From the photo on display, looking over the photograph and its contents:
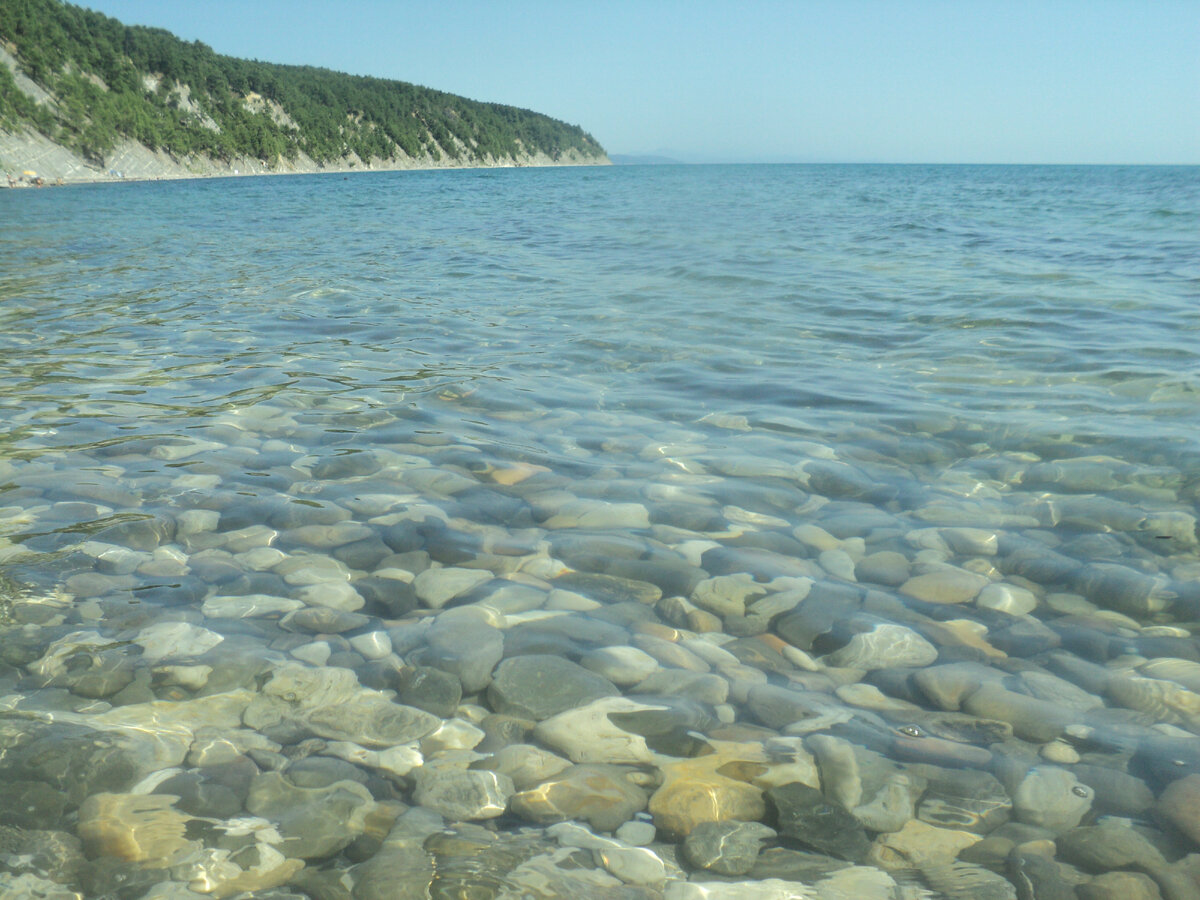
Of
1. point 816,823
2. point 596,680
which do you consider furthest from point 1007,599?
point 596,680

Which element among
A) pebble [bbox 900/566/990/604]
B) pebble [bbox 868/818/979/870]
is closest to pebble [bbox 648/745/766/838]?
pebble [bbox 868/818/979/870]

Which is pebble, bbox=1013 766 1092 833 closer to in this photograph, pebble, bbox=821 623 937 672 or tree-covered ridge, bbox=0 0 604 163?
pebble, bbox=821 623 937 672

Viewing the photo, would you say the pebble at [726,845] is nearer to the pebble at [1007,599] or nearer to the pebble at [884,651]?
the pebble at [884,651]

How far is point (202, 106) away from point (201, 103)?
0.60 metres

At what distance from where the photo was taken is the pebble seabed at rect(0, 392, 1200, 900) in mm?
1531

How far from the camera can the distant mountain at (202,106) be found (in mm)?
57719

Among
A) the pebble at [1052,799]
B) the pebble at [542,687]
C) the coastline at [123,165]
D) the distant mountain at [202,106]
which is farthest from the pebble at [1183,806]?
the distant mountain at [202,106]

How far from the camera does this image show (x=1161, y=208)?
64.4 feet

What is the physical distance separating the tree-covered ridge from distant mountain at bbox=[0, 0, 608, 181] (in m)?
0.13

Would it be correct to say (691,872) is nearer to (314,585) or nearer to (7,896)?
(7,896)

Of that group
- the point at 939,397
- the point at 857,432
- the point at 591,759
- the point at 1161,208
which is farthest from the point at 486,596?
the point at 1161,208

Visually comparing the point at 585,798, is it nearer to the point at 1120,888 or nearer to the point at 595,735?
the point at 595,735

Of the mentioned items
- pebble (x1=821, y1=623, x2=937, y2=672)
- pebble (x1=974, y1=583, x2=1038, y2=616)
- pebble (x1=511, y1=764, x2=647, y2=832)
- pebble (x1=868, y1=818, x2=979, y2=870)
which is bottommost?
pebble (x1=868, y1=818, x2=979, y2=870)

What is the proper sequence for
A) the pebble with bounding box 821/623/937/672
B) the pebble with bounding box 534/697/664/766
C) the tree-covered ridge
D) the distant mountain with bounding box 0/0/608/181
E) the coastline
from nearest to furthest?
the pebble with bounding box 534/697/664/766 < the pebble with bounding box 821/623/937/672 < the coastline < the distant mountain with bounding box 0/0/608/181 < the tree-covered ridge
